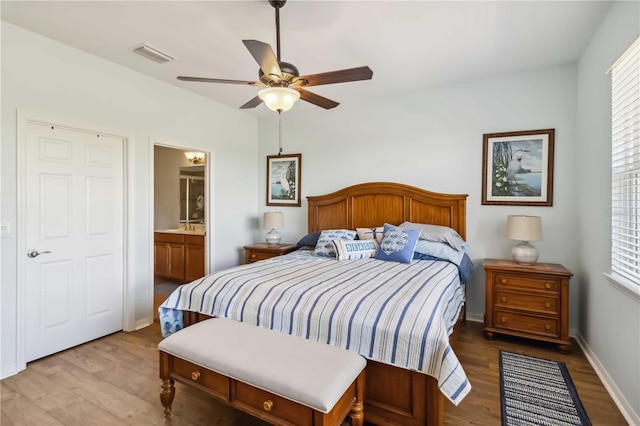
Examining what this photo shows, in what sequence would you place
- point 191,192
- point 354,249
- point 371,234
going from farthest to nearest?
point 191,192 < point 371,234 < point 354,249

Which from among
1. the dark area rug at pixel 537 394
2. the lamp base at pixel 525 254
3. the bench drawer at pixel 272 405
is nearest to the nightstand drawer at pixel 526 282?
the lamp base at pixel 525 254

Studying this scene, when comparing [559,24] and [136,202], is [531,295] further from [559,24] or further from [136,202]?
[136,202]

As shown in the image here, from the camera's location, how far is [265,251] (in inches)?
170

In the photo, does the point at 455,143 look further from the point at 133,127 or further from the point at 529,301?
the point at 133,127

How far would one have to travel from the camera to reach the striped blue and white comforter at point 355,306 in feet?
5.45

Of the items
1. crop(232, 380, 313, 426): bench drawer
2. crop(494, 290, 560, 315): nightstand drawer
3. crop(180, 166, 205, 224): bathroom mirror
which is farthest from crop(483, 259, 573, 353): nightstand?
crop(180, 166, 205, 224): bathroom mirror

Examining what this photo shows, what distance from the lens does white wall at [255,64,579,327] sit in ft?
10.8

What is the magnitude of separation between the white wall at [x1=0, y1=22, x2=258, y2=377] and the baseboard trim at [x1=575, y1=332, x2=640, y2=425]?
4114 mm

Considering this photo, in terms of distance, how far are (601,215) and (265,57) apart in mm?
2798

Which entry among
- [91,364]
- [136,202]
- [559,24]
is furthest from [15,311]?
[559,24]

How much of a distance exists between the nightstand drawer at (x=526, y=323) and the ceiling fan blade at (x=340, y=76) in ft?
8.32

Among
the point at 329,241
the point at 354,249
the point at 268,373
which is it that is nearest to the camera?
the point at 268,373

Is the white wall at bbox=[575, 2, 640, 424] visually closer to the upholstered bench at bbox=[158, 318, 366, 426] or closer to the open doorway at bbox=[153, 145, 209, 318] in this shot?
the upholstered bench at bbox=[158, 318, 366, 426]

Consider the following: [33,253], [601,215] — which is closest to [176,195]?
[33,253]
